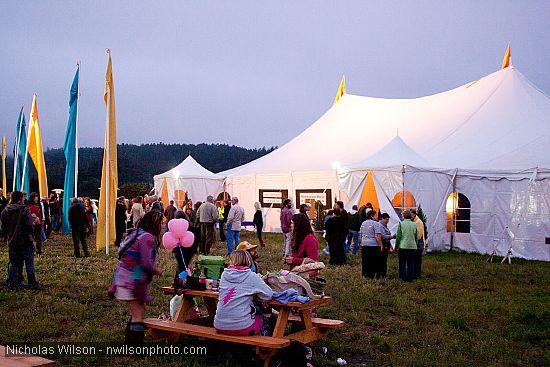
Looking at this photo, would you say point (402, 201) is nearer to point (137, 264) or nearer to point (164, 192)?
point (137, 264)

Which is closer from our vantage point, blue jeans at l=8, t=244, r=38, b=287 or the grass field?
the grass field

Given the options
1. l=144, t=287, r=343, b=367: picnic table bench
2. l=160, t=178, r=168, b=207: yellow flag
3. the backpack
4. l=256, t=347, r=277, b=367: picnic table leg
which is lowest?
l=256, t=347, r=277, b=367: picnic table leg

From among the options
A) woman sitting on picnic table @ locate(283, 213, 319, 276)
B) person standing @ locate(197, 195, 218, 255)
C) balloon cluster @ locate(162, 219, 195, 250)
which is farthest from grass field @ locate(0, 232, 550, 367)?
person standing @ locate(197, 195, 218, 255)

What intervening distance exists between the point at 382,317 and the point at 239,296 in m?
2.88

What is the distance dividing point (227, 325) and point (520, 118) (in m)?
14.8

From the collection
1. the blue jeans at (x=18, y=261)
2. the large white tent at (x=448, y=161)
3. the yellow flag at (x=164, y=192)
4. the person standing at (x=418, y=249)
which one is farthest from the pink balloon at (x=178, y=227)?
the yellow flag at (x=164, y=192)

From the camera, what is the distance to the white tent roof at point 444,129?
15922 millimetres

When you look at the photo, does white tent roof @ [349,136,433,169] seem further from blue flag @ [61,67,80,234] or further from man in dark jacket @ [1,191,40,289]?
man in dark jacket @ [1,191,40,289]

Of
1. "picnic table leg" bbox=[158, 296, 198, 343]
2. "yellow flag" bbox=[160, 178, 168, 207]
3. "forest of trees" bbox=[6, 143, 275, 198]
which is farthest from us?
"forest of trees" bbox=[6, 143, 275, 198]

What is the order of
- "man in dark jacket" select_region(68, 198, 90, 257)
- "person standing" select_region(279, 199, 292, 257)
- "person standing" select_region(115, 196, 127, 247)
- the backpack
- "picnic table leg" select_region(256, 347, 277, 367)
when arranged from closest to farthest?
"picnic table leg" select_region(256, 347, 277, 367) < the backpack < "man in dark jacket" select_region(68, 198, 90, 257) < "person standing" select_region(279, 199, 292, 257) < "person standing" select_region(115, 196, 127, 247)

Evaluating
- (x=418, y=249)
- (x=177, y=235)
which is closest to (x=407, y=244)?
(x=418, y=249)

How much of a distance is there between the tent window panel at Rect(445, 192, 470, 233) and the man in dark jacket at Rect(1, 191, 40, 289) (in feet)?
36.1

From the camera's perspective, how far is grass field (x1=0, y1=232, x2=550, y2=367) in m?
5.29

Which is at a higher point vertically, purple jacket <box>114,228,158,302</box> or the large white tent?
the large white tent
